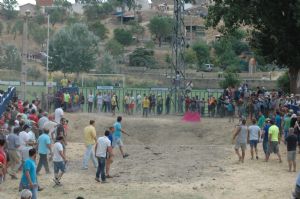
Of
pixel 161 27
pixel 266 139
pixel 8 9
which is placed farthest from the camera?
pixel 8 9

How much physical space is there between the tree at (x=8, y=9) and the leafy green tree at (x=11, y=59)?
2057 inches

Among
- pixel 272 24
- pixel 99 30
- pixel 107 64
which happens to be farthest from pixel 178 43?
pixel 99 30

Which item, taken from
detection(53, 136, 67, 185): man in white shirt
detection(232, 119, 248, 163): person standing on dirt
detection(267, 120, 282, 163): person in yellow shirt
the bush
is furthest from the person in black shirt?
the bush

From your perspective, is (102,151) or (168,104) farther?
(168,104)

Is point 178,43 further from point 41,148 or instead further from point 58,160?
point 58,160

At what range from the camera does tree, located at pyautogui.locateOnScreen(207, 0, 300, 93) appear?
34250 mm

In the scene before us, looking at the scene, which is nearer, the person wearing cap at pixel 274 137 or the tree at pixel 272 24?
the person wearing cap at pixel 274 137

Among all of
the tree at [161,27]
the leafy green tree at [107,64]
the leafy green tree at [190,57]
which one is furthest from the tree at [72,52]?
the tree at [161,27]

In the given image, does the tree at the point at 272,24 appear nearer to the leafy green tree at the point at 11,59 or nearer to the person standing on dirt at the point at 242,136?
the person standing on dirt at the point at 242,136

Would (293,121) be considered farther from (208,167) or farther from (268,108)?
(268,108)

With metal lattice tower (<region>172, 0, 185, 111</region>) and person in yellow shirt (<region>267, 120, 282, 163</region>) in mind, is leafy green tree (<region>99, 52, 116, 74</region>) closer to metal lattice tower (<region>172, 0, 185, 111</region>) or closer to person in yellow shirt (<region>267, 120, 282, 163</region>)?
metal lattice tower (<region>172, 0, 185, 111</region>)

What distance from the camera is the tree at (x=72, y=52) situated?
81.4 m

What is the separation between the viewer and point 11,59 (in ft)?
295

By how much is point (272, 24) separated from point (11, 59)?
60.1m
